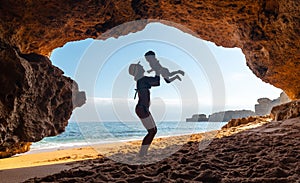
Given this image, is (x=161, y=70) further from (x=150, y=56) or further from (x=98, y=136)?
(x=98, y=136)

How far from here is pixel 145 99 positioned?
453 centimetres

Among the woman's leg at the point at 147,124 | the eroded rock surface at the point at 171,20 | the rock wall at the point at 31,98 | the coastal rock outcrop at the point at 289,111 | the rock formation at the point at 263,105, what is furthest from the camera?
the rock formation at the point at 263,105

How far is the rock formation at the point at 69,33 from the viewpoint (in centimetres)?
452

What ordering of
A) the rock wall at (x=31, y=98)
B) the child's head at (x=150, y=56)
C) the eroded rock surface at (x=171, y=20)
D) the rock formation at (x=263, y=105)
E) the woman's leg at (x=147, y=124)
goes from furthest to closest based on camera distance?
the rock formation at (x=263, y=105) < the eroded rock surface at (x=171, y=20) < the child's head at (x=150, y=56) < the woman's leg at (x=147, y=124) < the rock wall at (x=31, y=98)

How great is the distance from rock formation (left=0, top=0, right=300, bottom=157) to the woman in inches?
81.1

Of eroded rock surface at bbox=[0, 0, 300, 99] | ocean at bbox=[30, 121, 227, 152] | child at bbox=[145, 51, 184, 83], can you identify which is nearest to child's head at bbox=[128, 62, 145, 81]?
child at bbox=[145, 51, 184, 83]

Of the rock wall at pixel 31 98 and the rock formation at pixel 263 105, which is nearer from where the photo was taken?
the rock wall at pixel 31 98

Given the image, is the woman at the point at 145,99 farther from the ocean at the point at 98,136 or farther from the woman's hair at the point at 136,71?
the ocean at the point at 98,136

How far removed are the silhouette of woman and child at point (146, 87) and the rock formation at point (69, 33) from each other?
204cm

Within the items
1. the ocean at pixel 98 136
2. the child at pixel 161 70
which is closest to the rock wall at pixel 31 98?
the child at pixel 161 70

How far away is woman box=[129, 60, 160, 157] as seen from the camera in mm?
4480

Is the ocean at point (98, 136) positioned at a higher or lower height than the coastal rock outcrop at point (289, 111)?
lower

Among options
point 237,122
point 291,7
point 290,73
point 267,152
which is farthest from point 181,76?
point 237,122

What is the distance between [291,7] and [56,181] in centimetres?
636
